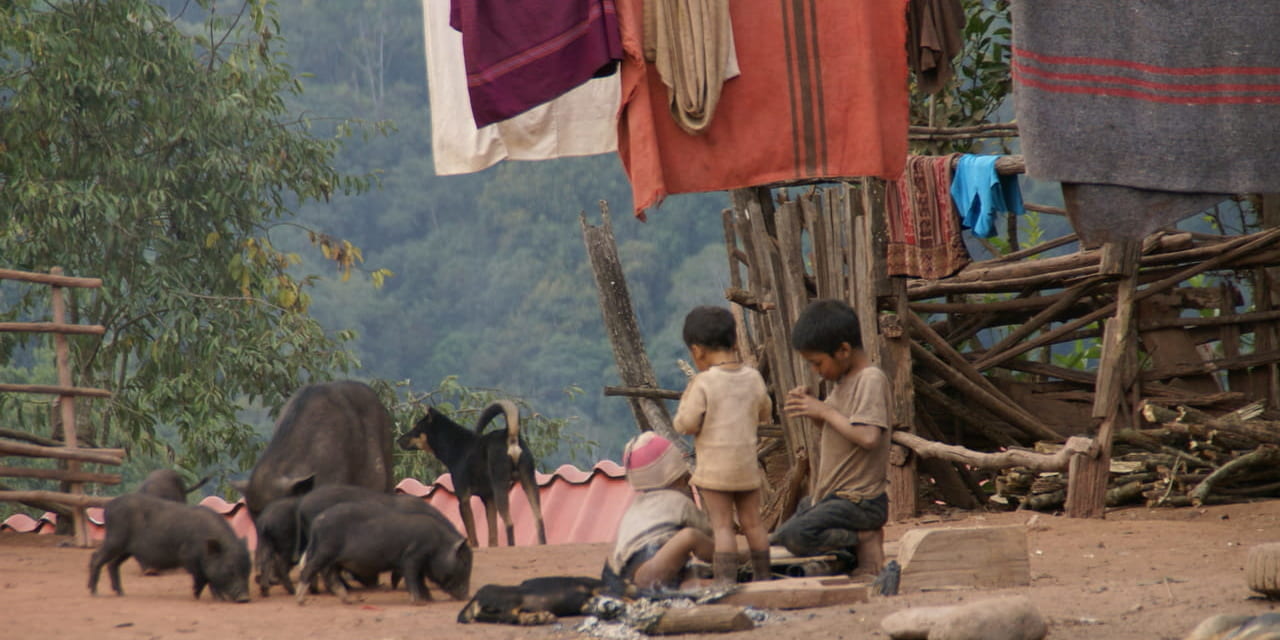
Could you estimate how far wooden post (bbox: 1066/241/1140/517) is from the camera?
7.41 metres

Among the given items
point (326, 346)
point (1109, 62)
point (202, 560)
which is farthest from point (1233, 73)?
point (326, 346)

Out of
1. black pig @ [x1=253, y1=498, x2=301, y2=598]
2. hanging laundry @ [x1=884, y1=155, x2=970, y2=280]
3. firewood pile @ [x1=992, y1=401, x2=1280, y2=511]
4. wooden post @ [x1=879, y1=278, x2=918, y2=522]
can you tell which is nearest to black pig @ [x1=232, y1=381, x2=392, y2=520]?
black pig @ [x1=253, y1=498, x2=301, y2=598]

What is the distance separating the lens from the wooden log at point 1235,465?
7781 mm

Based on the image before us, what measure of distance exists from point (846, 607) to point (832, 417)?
81cm

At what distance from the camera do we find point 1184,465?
26.7 ft

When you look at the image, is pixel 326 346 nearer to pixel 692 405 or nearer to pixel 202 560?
pixel 202 560

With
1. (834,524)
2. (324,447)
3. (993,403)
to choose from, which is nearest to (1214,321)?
(993,403)

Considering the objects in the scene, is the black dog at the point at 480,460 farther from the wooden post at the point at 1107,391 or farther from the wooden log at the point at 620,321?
the wooden post at the point at 1107,391

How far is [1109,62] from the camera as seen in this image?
376 cm

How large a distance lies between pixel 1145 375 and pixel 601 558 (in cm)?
394

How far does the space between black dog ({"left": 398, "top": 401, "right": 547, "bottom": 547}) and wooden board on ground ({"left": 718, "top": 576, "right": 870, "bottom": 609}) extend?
3.37 metres

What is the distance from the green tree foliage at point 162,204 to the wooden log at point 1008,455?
7871mm

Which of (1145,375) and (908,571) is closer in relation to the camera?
(908,571)

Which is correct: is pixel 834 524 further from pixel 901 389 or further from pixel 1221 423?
pixel 1221 423
